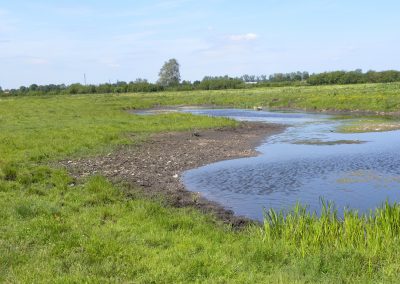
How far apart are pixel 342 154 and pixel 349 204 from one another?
11.3 meters

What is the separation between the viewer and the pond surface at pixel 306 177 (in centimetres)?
1627

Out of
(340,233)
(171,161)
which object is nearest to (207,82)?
(171,161)

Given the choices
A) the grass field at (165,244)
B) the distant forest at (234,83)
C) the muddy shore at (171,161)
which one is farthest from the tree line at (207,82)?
the grass field at (165,244)

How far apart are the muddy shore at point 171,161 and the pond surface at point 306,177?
0.88 metres

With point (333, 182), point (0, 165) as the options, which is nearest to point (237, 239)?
point (333, 182)

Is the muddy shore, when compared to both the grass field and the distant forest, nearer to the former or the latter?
the grass field

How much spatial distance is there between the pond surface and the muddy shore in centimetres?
88

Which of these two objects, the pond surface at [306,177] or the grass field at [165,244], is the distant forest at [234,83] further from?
the grass field at [165,244]

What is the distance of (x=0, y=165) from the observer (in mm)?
18000

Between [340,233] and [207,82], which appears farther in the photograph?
[207,82]

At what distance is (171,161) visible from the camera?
24.1 metres

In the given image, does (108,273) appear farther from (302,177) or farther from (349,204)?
(302,177)

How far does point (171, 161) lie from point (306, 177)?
24.0ft

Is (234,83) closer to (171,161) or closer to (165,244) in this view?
(171,161)
